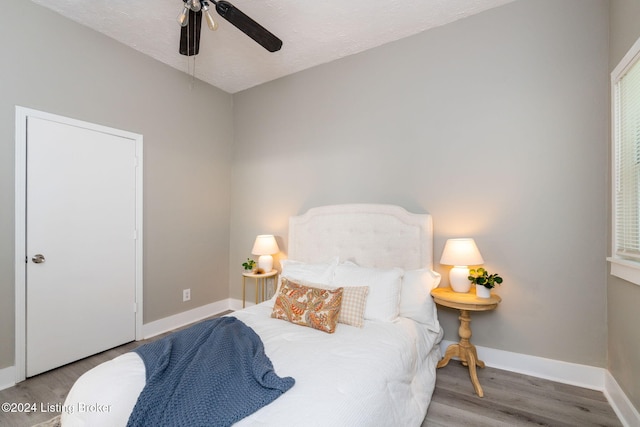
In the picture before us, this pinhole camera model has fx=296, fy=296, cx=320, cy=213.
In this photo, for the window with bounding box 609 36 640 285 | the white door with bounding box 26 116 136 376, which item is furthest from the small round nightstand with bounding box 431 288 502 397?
the white door with bounding box 26 116 136 376

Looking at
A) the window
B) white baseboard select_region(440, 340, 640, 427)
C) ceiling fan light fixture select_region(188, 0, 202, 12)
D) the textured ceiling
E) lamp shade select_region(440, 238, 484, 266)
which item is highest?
the textured ceiling

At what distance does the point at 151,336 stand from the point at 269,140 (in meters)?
2.60

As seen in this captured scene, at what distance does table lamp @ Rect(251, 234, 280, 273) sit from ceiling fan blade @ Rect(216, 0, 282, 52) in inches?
79.1

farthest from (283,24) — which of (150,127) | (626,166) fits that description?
(626,166)

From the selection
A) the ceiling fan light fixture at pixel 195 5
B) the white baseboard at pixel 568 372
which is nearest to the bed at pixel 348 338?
the white baseboard at pixel 568 372

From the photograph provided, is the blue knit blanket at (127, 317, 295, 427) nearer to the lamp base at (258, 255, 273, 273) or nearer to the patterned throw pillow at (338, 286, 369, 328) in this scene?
the patterned throw pillow at (338, 286, 369, 328)

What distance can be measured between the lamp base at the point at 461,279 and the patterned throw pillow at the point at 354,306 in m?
0.73

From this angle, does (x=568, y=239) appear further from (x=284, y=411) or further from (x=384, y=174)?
(x=284, y=411)

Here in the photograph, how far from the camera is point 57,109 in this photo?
2520 millimetres

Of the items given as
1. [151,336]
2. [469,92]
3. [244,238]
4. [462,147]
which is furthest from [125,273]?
[469,92]

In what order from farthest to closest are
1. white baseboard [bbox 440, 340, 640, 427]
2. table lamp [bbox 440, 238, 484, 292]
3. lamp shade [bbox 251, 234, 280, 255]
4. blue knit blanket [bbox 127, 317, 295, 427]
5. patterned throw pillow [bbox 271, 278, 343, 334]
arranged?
lamp shade [bbox 251, 234, 280, 255], table lamp [bbox 440, 238, 484, 292], patterned throw pillow [bbox 271, 278, 343, 334], white baseboard [bbox 440, 340, 640, 427], blue knit blanket [bbox 127, 317, 295, 427]

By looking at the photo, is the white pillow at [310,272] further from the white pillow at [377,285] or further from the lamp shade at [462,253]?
the lamp shade at [462,253]

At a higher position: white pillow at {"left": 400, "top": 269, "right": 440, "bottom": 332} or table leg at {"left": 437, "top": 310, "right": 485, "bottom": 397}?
white pillow at {"left": 400, "top": 269, "right": 440, "bottom": 332}

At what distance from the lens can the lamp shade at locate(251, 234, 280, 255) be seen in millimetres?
3385
